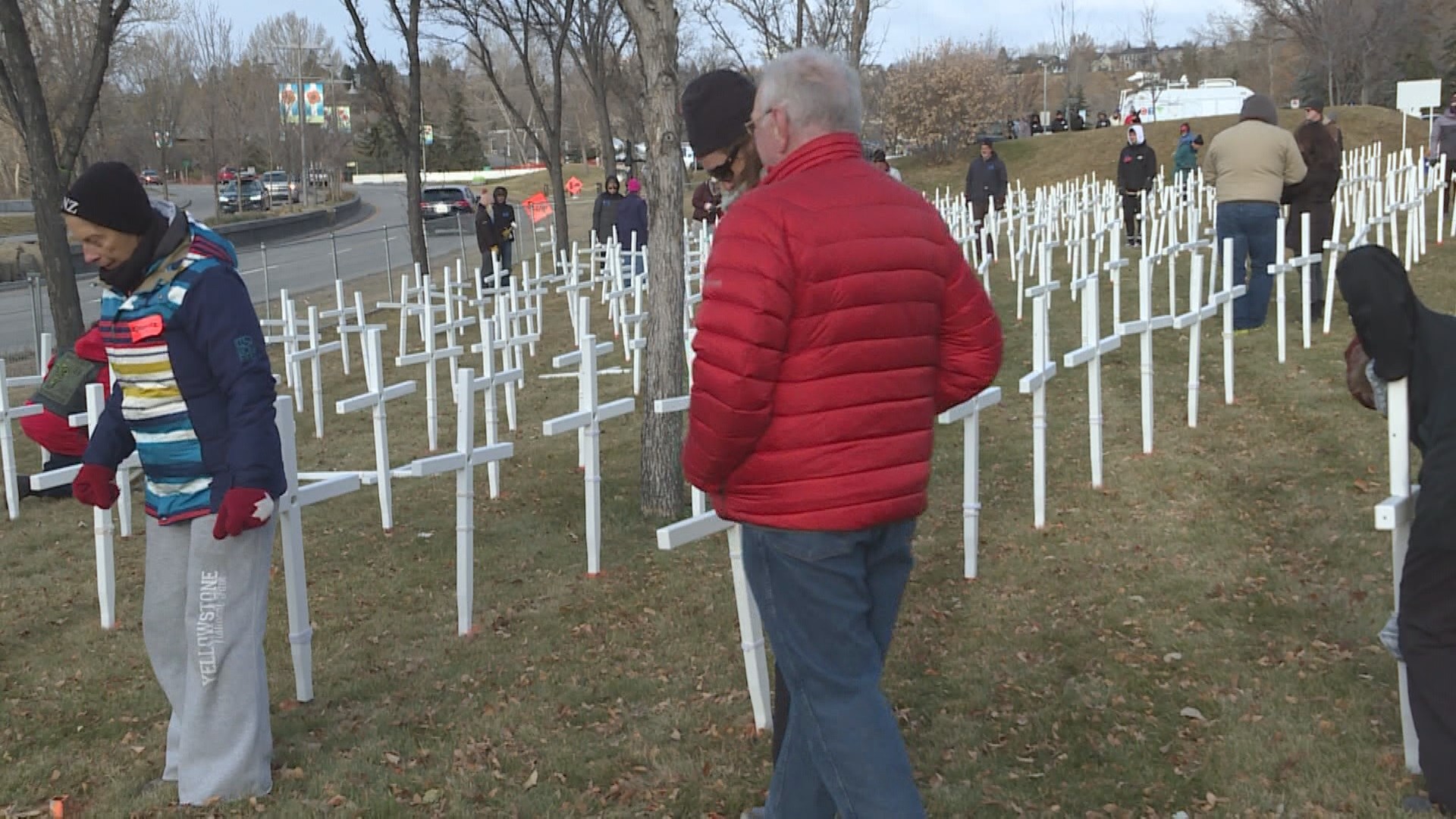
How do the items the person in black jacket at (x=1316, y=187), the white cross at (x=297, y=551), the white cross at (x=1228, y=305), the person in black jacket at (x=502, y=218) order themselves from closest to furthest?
the white cross at (x=297, y=551)
the white cross at (x=1228, y=305)
the person in black jacket at (x=1316, y=187)
the person in black jacket at (x=502, y=218)

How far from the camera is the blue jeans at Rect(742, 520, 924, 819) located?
9.98 ft

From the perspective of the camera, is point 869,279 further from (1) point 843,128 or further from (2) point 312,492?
(2) point 312,492

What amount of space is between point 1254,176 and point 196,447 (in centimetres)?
926

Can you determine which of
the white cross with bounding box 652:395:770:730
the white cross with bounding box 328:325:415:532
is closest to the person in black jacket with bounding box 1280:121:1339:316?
the white cross with bounding box 328:325:415:532

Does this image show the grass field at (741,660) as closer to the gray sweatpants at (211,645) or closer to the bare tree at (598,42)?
the gray sweatpants at (211,645)

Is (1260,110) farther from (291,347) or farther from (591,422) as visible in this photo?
(291,347)

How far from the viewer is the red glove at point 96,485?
427 cm

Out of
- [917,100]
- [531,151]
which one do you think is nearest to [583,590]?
[917,100]

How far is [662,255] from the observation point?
7422mm

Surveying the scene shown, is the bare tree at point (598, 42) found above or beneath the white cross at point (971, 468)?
above

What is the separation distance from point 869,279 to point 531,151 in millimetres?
99305

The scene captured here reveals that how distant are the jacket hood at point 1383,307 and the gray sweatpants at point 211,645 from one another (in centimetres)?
320

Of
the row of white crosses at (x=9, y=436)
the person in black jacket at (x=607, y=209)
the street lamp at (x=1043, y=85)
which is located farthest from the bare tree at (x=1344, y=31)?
the row of white crosses at (x=9, y=436)

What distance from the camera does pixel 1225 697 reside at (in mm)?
4758
